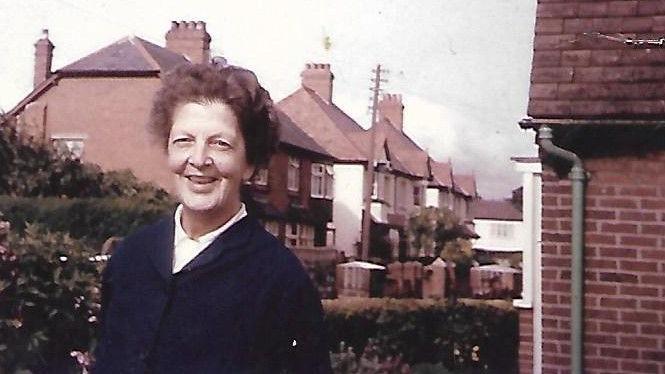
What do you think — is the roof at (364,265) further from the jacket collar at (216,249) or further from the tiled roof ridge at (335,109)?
the jacket collar at (216,249)

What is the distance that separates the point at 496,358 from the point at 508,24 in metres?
0.95

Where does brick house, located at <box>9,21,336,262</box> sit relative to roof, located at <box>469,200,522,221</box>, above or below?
above

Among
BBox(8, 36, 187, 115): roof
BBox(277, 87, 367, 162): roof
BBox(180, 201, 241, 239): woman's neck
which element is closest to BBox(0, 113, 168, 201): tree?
BBox(8, 36, 187, 115): roof

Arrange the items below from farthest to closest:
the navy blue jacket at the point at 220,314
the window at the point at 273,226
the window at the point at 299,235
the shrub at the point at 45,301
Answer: the shrub at the point at 45,301 < the window at the point at 299,235 < the window at the point at 273,226 < the navy blue jacket at the point at 220,314

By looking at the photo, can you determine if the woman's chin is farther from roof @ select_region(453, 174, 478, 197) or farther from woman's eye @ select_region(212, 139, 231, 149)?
roof @ select_region(453, 174, 478, 197)

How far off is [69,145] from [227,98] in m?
0.76

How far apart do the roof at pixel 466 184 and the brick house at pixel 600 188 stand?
207 millimetres

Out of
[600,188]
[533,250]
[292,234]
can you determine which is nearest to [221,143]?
[292,234]

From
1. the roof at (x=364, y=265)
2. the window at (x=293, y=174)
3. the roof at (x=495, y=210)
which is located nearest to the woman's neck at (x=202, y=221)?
the window at (x=293, y=174)

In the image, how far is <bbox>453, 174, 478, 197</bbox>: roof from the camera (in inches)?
80.8

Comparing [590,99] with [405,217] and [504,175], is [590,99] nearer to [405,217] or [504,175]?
[504,175]

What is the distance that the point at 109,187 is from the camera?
205 cm

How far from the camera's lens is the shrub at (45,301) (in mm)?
2027

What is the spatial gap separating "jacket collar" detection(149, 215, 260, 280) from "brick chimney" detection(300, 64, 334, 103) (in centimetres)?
62
